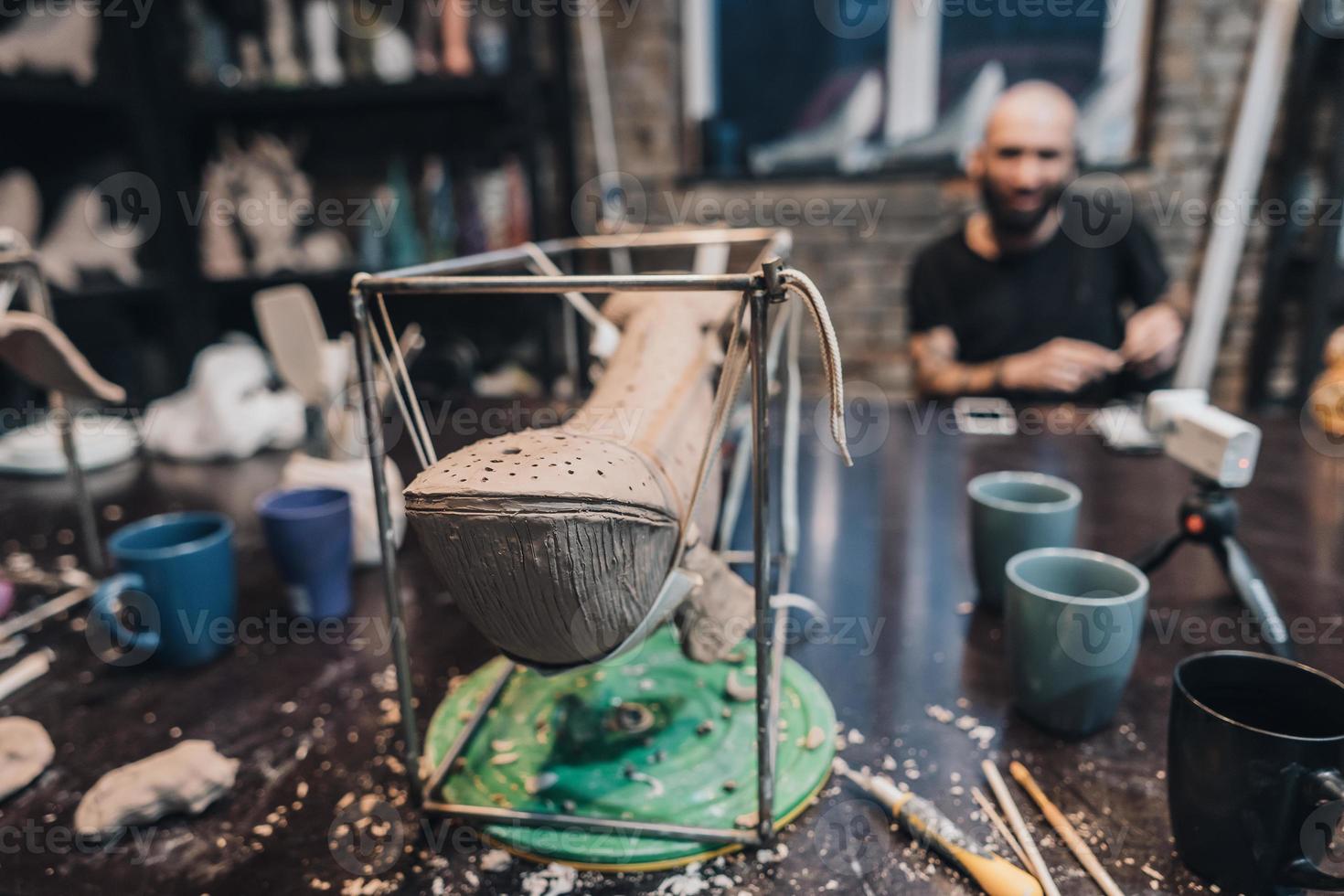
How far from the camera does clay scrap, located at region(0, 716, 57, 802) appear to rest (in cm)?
63

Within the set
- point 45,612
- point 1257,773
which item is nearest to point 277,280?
point 45,612

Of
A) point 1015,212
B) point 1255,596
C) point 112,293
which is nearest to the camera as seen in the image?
point 1255,596

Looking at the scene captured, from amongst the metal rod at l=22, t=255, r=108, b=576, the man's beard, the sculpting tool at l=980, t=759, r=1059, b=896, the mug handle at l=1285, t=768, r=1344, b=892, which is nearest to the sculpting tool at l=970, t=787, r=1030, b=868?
the sculpting tool at l=980, t=759, r=1059, b=896

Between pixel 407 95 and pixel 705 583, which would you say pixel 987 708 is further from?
pixel 407 95

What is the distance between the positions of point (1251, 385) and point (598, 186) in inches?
79.2

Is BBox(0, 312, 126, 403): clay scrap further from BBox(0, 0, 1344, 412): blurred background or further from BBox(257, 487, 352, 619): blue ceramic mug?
BBox(0, 0, 1344, 412): blurred background

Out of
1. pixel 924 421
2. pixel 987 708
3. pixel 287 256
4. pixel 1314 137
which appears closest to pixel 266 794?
pixel 987 708

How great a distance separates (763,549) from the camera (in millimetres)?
531

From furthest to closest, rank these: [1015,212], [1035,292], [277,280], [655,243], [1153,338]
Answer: [277,280] → [1035,292] → [1015,212] → [1153,338] → [655,243]

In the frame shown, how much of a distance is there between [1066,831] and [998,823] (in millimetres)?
41

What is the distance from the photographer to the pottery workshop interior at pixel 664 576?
512 millimetres

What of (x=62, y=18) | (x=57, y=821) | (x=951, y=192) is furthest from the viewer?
(x=951, y=192)

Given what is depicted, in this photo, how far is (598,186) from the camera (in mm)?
2646

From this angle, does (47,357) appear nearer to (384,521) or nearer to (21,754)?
(21,754)
